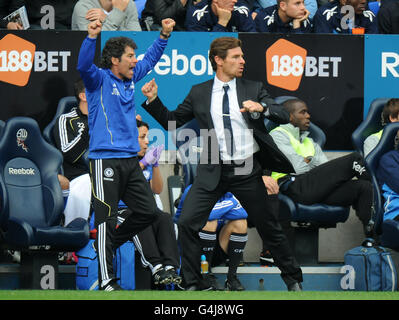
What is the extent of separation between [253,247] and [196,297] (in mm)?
3522

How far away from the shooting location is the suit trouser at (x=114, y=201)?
286 inches

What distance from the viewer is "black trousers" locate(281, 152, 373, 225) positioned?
30.2 feet

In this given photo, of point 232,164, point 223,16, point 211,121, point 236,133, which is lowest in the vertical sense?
point 232,164

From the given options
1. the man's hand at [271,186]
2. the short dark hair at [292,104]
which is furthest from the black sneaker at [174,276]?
the short dark hair at [292,104]

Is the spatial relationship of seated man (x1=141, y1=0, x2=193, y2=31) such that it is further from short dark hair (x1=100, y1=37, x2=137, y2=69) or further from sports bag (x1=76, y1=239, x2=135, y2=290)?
sports bag (x1=76, y1=239, x2=135, y2=290)

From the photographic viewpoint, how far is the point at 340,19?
34.9 ft

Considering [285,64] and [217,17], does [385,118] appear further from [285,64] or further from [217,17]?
[217,17]

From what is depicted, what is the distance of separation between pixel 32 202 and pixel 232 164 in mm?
2455

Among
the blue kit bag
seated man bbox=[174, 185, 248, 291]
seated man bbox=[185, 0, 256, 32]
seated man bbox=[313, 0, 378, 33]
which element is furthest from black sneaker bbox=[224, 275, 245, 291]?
seated man bbox=[313, 0, 378, 33]

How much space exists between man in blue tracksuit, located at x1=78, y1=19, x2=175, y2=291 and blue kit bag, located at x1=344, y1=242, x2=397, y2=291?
2.48 metres

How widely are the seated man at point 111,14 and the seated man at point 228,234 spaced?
2235 mm

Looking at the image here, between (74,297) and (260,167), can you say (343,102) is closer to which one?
(260,167)

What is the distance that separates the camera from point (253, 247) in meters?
9.94

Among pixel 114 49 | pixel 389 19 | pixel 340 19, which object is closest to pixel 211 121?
pixel 114 49
